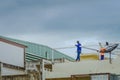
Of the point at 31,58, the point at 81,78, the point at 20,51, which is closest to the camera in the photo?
the point at 81,78

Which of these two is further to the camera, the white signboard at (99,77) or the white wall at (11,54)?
the white wall at (11,54)

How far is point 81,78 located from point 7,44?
292 inches

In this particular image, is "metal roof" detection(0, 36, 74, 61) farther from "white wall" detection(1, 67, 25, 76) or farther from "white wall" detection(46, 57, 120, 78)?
"white wall" detection(46, 57, 120, 78)

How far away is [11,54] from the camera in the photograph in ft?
117

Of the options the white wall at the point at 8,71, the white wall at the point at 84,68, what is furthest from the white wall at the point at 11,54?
the white wall at the point at 84,68

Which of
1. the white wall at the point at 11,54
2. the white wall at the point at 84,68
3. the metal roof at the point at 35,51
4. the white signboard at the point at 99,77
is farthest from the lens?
the metal roof at the point at 35,51

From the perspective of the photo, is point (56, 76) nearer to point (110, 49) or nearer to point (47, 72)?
point (47, 72)

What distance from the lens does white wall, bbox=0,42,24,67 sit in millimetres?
34812

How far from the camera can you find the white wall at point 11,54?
114 feet

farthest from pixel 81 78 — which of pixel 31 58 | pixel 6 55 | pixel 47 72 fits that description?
pixel 31 58

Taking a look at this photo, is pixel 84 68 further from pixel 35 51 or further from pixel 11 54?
pixel 35 51

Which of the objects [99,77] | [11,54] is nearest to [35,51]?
[11,54]

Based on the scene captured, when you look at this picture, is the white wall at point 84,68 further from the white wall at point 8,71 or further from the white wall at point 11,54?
the white wall at point 11,54

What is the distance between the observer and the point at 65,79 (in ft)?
106
